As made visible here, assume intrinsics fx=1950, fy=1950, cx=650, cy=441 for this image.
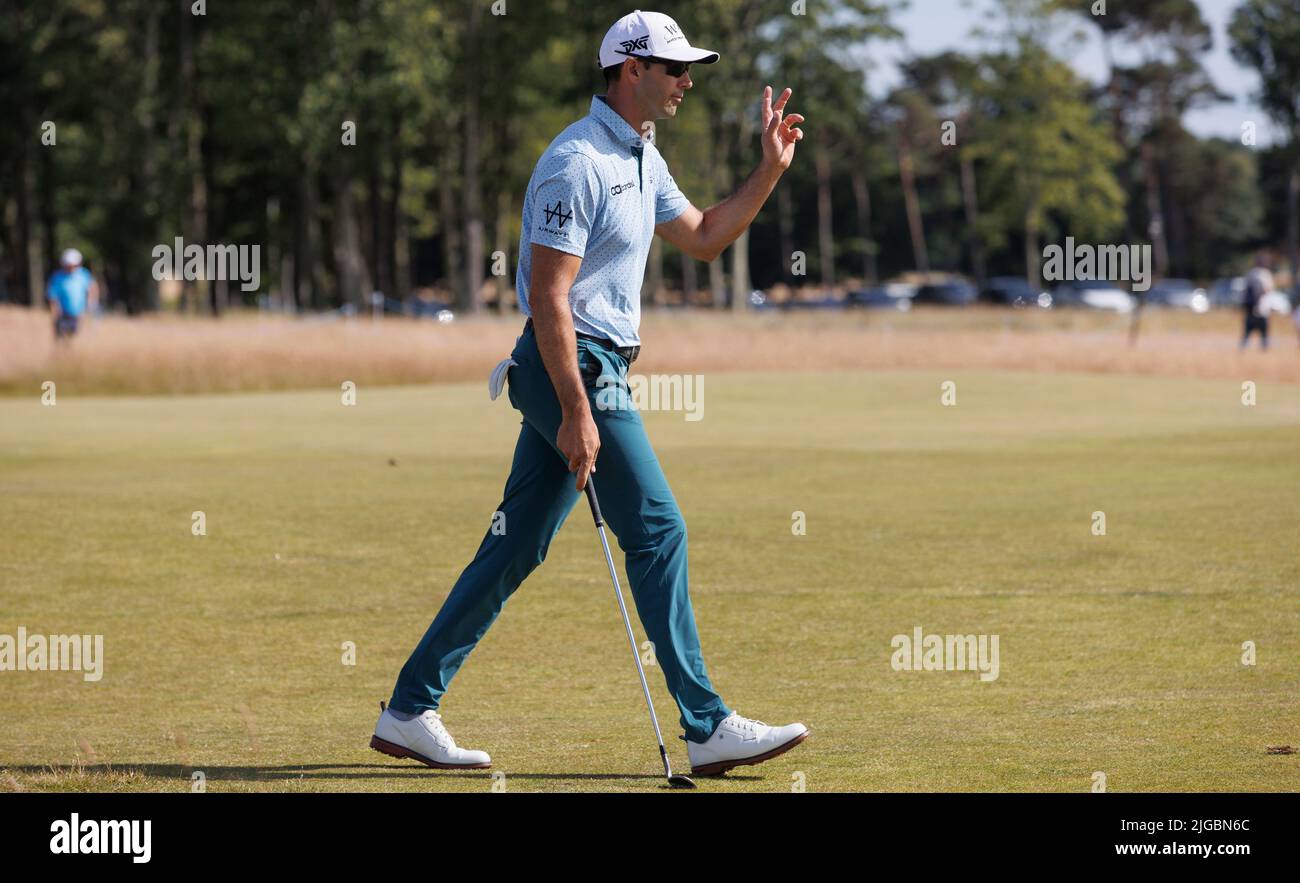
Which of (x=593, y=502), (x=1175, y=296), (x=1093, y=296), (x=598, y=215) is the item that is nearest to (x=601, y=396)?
(x=593, y=502)

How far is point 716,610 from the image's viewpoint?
10992mm

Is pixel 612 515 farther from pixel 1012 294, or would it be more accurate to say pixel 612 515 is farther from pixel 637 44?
pixel 1012 294

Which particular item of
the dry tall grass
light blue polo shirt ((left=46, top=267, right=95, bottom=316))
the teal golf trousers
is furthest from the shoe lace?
the dry tall grass

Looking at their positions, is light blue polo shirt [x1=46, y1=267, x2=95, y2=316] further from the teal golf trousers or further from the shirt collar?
the shirt collar

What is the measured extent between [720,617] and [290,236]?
80.5m

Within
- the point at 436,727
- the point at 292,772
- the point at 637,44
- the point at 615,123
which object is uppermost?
the point at 637,44

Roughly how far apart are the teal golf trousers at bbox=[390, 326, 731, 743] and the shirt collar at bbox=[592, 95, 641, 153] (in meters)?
0.71

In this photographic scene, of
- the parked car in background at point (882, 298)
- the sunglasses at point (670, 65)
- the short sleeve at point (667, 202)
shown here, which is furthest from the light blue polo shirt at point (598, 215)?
the parked car in background at point (882, 298)

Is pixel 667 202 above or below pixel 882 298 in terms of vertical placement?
below

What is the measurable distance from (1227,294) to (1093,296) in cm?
995

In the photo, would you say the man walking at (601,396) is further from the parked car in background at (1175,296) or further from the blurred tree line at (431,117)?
the parked car in background at (1175,296)

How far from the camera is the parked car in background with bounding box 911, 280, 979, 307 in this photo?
90312mm

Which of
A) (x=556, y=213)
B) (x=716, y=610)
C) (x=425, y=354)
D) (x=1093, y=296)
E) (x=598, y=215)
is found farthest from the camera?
(x=1093, y=296)
